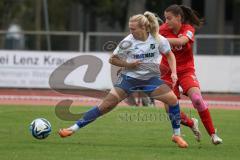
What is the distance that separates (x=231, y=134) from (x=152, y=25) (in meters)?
3.44

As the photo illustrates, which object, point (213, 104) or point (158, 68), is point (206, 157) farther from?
point (213, 104)

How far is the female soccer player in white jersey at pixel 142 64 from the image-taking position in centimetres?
1112

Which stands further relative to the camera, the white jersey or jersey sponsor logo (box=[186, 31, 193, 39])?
jersey sponsor logo (box=[186, 31, 193, 39])

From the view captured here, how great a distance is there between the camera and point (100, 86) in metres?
27.9

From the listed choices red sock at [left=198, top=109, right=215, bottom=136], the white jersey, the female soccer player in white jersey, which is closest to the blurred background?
red sock at [left=198, top=109, right=215, bottom=136]

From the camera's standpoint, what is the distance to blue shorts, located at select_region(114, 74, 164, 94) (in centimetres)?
1132

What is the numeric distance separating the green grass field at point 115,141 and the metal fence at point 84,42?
11.9 m

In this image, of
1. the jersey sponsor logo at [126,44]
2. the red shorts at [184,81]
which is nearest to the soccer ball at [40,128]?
the jersey sponsor logo at [126,44]

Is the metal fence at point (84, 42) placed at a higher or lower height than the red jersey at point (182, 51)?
lower

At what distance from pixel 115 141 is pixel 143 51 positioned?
1705 mm

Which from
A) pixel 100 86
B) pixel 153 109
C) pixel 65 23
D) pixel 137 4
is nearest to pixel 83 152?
pixel 153 109

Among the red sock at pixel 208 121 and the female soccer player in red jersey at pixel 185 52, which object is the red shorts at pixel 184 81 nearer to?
the female soccer player in red jersey at pixel 185 52

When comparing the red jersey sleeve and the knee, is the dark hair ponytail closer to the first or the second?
the red jersey sleeve

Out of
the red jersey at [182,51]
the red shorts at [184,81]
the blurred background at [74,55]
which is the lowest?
the blurred background at [74,55]
